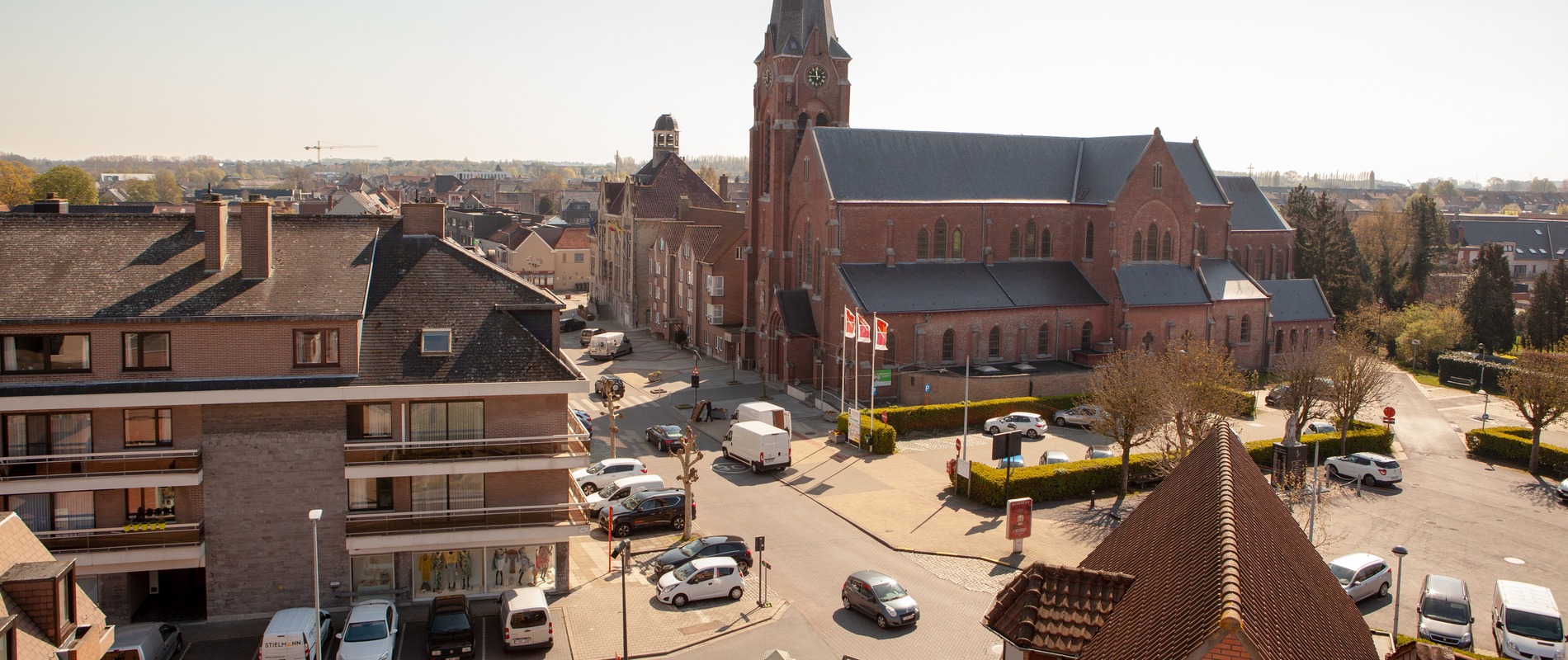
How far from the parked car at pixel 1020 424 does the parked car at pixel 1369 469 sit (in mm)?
12844

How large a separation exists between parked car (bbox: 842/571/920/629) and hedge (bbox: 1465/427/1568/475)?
3471 cm

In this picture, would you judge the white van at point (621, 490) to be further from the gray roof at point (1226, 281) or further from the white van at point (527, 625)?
the gray roof at point (1226, 281)

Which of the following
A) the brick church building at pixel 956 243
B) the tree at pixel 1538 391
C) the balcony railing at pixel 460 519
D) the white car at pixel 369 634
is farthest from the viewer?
the brick church building at pixel 956 243

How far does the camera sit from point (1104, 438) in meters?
52.8

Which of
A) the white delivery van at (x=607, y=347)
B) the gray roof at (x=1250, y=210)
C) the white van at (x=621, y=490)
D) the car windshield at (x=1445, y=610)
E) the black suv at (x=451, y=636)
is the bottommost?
the black suv at (x=451, y=636)

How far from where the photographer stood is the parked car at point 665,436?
4862 cm

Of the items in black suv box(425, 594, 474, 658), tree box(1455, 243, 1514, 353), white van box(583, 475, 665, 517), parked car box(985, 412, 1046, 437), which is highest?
tree box(1455, 243, 1514, 353)

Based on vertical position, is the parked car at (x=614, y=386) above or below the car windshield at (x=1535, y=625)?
above

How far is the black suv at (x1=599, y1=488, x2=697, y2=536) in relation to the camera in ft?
123

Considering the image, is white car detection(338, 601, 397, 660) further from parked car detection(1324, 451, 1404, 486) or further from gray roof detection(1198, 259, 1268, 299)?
gray roof detection(1198, 259, 1268, 299)

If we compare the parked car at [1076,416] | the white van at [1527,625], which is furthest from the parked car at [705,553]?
the parked car at [1076,416]

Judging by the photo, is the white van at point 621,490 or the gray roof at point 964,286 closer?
the white van at point 621,490

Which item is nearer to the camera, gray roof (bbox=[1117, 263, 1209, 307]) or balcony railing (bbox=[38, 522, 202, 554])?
balcony railing (bbox=[38, 522, 202, 554])

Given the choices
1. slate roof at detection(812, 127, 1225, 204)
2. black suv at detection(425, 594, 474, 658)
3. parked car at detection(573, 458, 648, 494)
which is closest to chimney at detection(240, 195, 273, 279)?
black suv at detection(425, 594, 474, 658)
